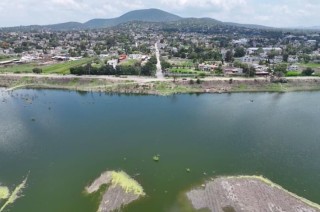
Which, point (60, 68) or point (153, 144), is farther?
point (60, 68)

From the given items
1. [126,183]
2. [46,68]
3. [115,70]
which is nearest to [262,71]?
[115,70]

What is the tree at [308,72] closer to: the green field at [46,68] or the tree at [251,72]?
the tree at [251,72]

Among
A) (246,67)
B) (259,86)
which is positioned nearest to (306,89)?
(259,86)

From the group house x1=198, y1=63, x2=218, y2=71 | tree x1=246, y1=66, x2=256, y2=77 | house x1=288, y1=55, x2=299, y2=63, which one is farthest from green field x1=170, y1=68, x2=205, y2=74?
house x1=288, y1=55, x2=299, y2=63

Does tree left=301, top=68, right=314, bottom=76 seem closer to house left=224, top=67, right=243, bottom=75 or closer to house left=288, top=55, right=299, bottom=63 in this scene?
house left=224, top=67, right=243, bottom=75

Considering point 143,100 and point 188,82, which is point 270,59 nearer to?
point 188,82

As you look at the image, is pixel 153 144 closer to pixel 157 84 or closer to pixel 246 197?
pixel 246 197

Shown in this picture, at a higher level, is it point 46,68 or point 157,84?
point 46,68
